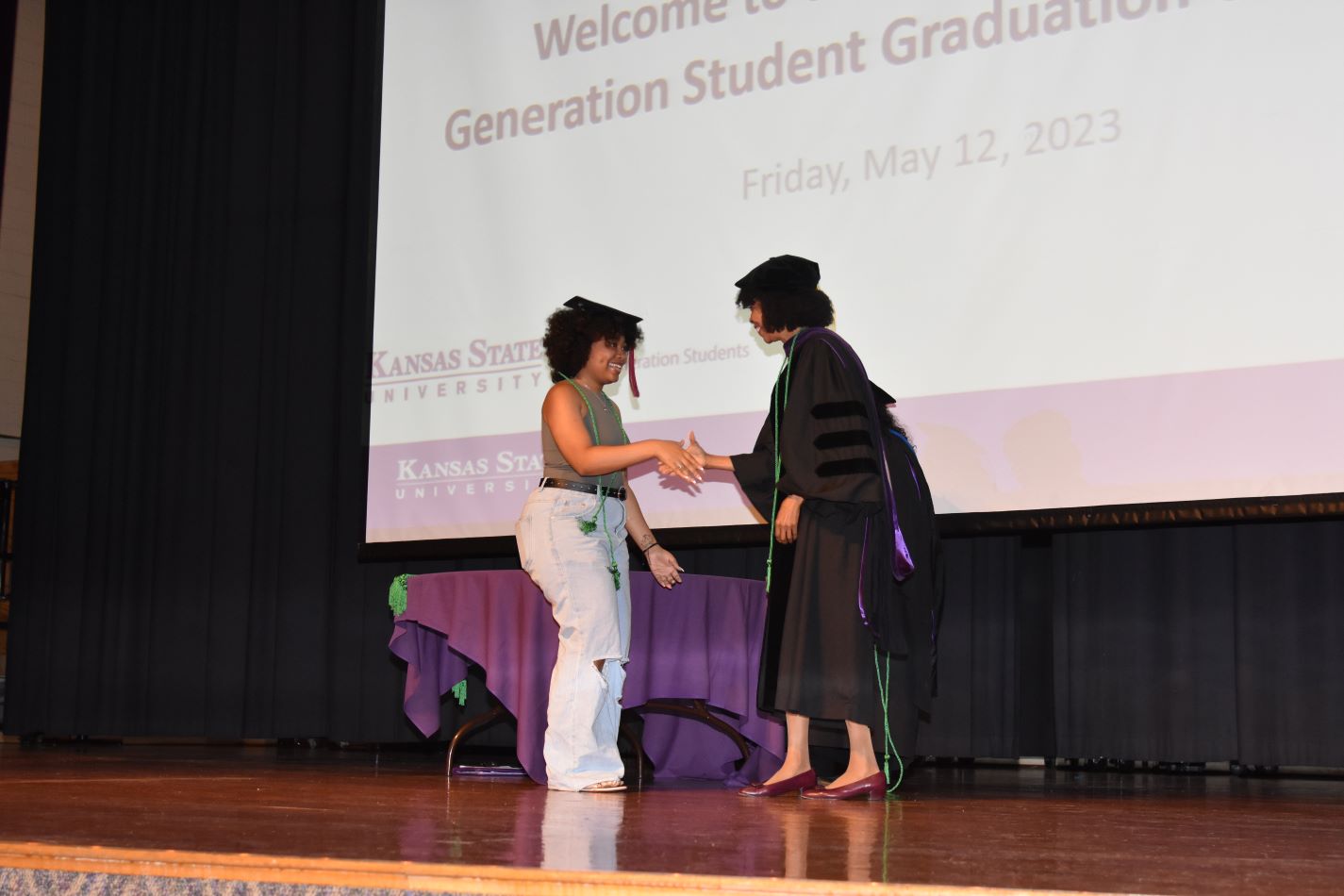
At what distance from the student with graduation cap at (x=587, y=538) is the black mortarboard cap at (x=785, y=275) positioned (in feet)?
1.29

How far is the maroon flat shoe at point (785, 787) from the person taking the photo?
3.36m

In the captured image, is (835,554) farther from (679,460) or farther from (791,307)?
(791,307)

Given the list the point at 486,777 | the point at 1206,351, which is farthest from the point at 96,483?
the point at 1206,351

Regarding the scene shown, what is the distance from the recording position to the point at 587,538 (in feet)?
11.6

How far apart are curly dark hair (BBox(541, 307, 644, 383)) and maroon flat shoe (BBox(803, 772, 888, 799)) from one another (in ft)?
4.23

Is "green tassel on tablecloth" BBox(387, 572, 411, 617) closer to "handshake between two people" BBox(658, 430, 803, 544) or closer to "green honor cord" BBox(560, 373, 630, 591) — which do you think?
"green honor cord" BBox(560, 373, 630, 591)

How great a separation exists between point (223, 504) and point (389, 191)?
1.87m

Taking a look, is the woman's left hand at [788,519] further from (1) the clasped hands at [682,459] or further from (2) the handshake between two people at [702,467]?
(1) the clasped hands at [682,459]

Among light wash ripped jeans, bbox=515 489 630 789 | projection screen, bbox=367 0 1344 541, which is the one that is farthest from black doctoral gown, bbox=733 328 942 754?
projection screen, bbox=367 0 1344 541

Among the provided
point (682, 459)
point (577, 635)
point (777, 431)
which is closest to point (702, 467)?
point (682, 459)

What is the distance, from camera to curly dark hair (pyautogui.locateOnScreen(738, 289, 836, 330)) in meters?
3.52

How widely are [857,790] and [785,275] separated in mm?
1327

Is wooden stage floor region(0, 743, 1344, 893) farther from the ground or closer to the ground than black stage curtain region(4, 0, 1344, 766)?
closer to the ground

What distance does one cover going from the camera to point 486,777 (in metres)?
4.23
